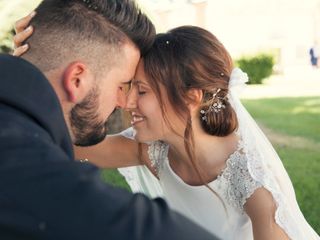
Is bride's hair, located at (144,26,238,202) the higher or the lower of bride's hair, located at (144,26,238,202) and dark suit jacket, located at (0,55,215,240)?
the lower

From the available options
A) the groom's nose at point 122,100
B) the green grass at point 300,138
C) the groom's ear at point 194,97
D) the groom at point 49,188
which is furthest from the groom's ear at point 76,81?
the green grass at point 300,138

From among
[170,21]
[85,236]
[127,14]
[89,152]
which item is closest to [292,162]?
[89,152]

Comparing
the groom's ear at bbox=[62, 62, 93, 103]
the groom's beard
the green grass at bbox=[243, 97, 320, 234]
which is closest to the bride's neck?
the groom's beard

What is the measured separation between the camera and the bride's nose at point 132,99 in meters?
2.92

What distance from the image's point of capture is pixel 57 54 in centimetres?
202

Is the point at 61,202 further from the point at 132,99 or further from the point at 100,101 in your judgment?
the point at 132,99

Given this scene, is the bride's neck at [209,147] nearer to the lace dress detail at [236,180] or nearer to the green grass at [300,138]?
the lace dress detail at [236,180]

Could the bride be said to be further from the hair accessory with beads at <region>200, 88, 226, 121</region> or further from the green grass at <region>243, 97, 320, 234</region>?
the green grass at <region>243, 97, 320, 234</region>

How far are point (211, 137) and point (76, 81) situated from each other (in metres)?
1.41

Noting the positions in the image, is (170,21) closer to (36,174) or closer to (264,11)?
(264,11)

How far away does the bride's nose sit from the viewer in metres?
2.92

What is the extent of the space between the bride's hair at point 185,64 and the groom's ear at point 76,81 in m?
0.98

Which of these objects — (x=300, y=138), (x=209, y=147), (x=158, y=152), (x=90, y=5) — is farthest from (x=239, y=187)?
(x=300, y=138)

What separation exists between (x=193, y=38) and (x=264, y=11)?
1412 inches
